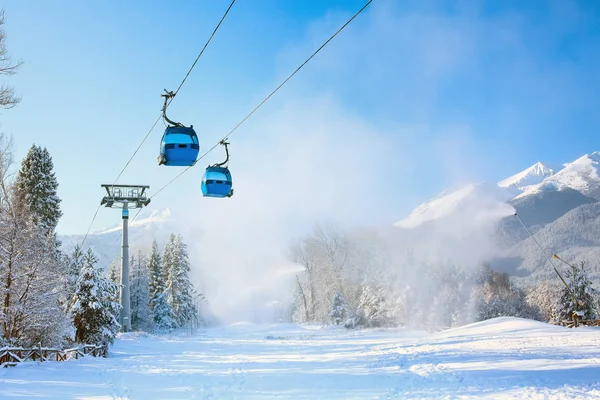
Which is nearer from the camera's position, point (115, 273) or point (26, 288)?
point (26, 288)

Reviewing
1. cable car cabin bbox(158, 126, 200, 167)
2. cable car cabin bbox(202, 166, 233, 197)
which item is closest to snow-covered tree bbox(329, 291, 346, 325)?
cable car cabin bbox(202, 166, 233, 197)

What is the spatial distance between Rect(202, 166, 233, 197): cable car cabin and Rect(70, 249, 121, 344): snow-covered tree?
17.0m

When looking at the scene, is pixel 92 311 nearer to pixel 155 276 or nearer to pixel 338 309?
pixel 155 276

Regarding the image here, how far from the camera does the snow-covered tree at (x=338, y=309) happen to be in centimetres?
6606

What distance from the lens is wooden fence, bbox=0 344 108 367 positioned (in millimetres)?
18094

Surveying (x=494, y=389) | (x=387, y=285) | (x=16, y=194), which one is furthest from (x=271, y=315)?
(x=494, y=389)

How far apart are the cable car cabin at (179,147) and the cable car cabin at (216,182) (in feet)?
6.37

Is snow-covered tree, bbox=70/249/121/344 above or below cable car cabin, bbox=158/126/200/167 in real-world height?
below

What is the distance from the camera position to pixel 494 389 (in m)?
13.1

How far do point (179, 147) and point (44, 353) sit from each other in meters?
15.7

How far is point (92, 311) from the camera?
1084 inches

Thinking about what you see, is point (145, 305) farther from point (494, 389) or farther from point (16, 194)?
point (494, 389)

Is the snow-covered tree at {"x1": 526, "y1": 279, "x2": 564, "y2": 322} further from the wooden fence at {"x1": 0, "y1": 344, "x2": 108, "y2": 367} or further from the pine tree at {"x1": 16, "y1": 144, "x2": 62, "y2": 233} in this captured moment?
the pine tree at {"x1": 16, "y1": 144, "x2": 62, "y2": 233}

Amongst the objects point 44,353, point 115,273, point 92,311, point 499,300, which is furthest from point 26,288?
point 499,300
